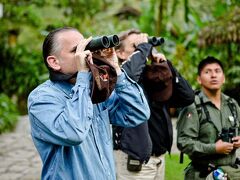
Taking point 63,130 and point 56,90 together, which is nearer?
point 63,130

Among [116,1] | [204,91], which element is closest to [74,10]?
[116,1]

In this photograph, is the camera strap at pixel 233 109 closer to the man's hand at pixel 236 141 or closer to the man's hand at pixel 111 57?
the man's hand at pixel 236 141

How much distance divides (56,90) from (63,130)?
27 cm

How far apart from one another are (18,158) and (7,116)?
301 centimetres

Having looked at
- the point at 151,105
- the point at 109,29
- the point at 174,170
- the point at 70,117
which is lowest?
the point at 174,170

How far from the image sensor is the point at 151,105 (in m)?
3.46

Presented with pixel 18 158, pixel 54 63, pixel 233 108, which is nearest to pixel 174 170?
pixel 233 108

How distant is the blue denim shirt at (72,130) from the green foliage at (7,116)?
318 inches

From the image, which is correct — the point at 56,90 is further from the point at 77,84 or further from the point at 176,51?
the point at 176,51

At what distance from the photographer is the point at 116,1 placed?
18.1m

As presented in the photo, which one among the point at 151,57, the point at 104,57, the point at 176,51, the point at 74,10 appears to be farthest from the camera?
the point at 74,10

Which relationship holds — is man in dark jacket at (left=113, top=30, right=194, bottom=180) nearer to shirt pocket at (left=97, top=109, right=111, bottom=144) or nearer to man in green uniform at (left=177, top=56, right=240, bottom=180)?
man in green uniform at (left=177, top=56, right=240, bottom=180)

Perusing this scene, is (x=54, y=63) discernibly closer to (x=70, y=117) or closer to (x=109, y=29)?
(x=70, y=117)

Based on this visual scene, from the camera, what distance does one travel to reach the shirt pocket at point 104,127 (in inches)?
92.9
